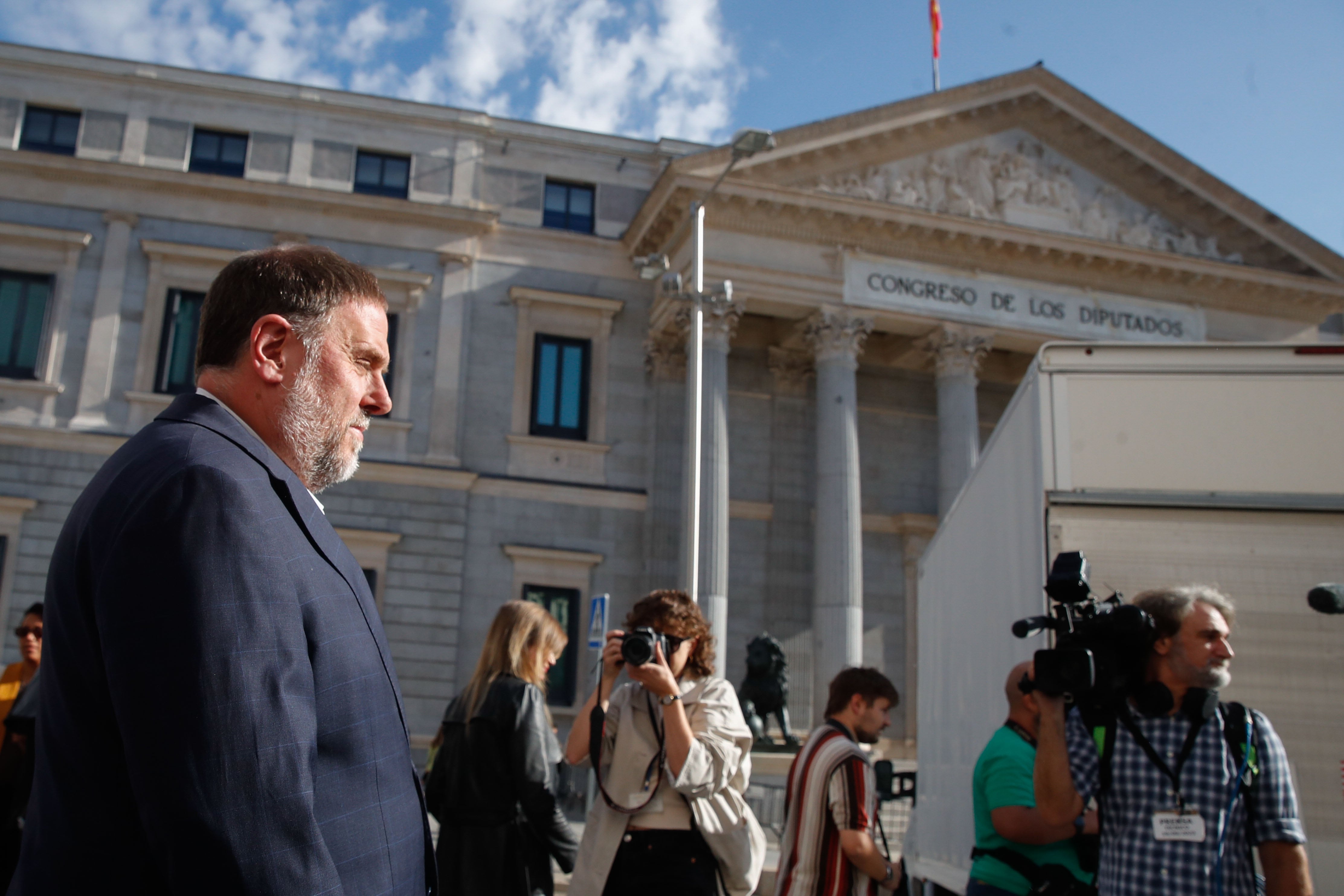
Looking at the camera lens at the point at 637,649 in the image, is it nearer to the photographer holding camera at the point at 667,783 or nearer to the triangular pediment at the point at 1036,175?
the photographer holding camera at the point at 667,783

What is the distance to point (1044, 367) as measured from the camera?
5.77 meters

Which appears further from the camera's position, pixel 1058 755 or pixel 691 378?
pixel 691 378

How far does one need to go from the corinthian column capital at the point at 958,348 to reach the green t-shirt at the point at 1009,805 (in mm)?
19967

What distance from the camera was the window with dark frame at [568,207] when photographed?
2591 centimetres

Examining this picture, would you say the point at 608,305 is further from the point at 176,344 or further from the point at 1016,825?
the point at 1016,825

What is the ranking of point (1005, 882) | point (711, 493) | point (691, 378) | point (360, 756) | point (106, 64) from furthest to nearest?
1. point (106, 64)
2. point (711, 493)
3. point (691, 378)
4. point (1005, 882)
5. point (360, 756)

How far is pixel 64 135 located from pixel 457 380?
9.91 m

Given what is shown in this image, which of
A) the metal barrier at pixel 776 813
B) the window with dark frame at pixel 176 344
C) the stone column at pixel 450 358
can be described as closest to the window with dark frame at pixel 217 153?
the window with dark frame at pixel 176 344

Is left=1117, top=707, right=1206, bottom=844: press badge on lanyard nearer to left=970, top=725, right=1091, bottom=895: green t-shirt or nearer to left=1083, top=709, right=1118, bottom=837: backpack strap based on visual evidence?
left=1083, top=709, right=1118, bottom=837: backpack strap

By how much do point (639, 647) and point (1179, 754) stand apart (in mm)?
2078

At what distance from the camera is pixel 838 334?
77.7ft

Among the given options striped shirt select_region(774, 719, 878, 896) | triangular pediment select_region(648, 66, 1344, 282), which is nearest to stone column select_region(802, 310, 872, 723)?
triangular pediment select_region(648, 66, 1344, 282)

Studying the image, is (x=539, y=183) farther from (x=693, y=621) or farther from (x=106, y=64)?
(x=693, y=621)

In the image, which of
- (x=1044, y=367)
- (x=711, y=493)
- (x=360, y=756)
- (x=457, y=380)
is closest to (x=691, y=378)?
(x=711, y=493)
